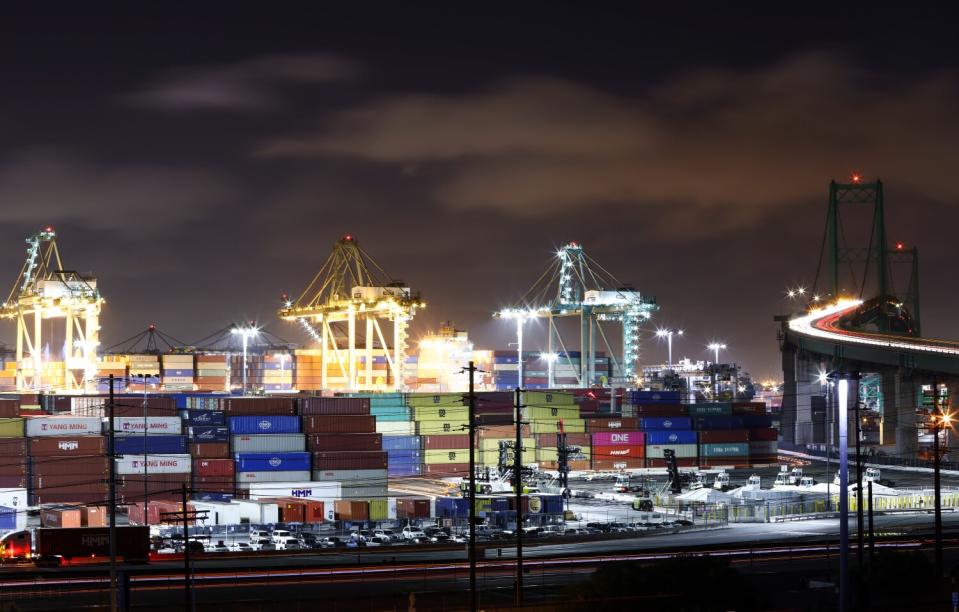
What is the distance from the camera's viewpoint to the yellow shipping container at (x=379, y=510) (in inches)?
1791

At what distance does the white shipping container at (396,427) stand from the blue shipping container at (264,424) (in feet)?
49.9

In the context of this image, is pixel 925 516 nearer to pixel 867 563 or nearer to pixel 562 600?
pixel 867 563

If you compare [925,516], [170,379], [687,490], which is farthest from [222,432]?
[170,379]

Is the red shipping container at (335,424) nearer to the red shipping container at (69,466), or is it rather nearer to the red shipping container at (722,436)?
the red shipping container at (69,466)

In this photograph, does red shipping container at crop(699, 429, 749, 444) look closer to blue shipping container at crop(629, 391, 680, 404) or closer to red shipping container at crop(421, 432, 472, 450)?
red shipping container at crop(421, 432, 472, 450)

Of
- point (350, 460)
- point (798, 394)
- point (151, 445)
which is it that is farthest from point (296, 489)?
point (798, 394)

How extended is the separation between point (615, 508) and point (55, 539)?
23.6 metres

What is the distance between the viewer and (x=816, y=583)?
2881cm

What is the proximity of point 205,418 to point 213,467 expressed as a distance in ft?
10.2

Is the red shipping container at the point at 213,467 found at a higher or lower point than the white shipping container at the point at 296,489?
higher

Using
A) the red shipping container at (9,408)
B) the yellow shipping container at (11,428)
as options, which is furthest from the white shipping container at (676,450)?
the yellow shipping container at (11,428)

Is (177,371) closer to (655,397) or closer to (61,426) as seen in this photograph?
(655,397)

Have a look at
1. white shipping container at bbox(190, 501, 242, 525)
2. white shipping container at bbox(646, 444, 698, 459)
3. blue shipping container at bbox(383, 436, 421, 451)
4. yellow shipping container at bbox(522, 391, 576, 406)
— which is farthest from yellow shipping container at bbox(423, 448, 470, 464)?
white shipping container at bbox(190, 501, 242, 525)

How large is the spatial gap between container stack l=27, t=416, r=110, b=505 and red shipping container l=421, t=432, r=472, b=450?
21.8 metres
